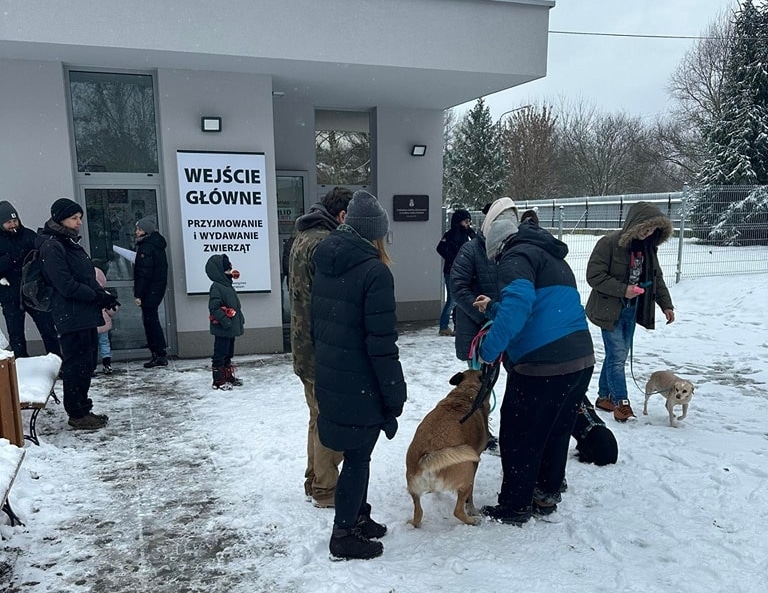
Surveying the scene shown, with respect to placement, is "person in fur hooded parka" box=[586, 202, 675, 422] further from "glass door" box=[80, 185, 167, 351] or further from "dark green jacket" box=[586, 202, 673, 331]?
"glass door" box=[80, 185, 167, 351]

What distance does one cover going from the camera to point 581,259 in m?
14.6

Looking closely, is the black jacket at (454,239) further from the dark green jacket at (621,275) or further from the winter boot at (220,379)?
the winter boot at (220,379)

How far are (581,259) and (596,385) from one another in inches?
364

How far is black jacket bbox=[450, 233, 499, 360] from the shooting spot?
4.21 metres

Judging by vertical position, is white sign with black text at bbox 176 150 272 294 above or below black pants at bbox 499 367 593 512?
above

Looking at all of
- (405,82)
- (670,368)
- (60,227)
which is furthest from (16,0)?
(670,368)

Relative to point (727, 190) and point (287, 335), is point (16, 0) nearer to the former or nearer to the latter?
point (287, 335)

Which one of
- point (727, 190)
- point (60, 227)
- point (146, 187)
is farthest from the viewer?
point (727, 190)

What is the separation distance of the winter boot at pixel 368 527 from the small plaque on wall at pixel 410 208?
22.6 feet

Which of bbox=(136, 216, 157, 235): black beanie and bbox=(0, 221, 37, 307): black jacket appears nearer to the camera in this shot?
bbox=(0, 221, 37, 307): black jacket

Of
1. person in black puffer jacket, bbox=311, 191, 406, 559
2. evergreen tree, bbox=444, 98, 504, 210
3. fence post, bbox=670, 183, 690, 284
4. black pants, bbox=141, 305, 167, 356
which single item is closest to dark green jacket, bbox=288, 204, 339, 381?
person in black puffer jacket, bbox=311, 191, 406, 559

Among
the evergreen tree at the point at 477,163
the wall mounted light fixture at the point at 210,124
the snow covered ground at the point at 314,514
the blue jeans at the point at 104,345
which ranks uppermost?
the evergreen tree at the point at 477,163

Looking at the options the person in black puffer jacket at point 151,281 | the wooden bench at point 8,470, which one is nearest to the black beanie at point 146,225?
the person in black puffer jacket at point 151,281

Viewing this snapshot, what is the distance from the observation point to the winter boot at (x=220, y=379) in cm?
602
